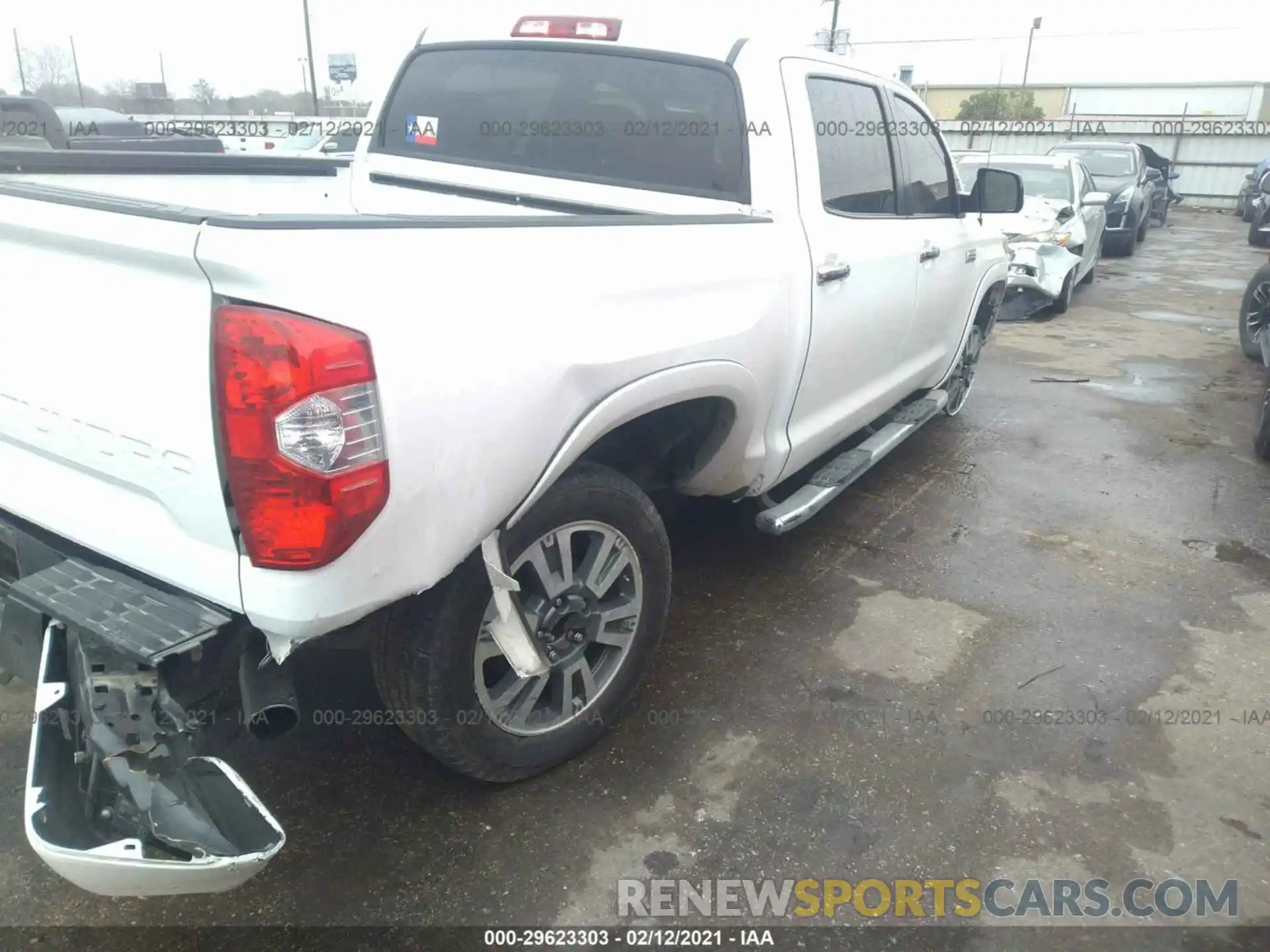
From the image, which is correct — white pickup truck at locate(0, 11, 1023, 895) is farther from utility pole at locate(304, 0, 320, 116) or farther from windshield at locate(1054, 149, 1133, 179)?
utility pole at locate(304, 0, 320, 116)

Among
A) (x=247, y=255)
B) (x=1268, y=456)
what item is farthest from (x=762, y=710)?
(x=1268, y=456)

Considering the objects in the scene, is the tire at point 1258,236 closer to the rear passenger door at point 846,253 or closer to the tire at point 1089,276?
the tire at point 1089,276

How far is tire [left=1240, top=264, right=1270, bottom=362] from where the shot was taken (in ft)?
24.0

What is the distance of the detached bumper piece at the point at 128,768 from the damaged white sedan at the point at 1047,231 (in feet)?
28.3

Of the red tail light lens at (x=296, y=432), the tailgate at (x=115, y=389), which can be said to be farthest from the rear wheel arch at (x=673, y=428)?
the tailgate at (x=115, y=389)

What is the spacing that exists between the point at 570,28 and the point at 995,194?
2.51m

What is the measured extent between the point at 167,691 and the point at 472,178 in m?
2.31

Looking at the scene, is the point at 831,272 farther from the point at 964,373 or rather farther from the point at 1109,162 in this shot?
the point at 1109,162

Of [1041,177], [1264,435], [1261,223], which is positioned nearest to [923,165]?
[1264,435]

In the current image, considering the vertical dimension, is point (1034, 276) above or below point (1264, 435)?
above

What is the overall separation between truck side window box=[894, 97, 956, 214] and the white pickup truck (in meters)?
1.01

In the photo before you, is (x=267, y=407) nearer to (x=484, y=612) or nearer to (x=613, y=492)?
(x=484, y=612)

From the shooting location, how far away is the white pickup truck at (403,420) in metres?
1.72

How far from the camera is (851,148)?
3674mm
